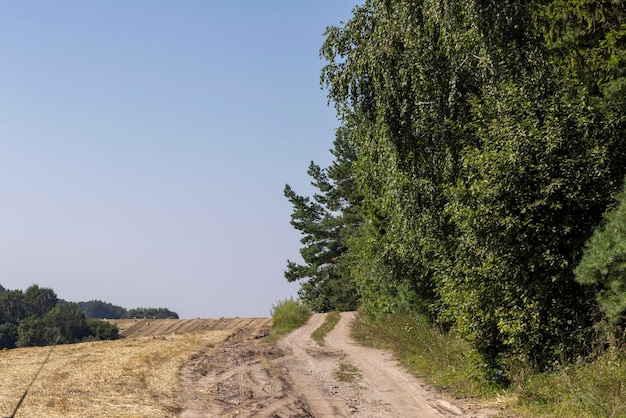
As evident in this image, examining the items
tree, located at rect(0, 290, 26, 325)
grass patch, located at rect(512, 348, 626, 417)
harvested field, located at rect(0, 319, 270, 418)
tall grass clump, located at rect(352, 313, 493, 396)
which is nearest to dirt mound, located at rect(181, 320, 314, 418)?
harvested field, located at rect(0, 319, 270, 418)

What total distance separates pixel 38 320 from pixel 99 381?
265 feet

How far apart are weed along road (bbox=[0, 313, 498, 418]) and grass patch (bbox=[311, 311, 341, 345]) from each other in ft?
9.24

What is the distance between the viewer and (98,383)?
13.9 meters

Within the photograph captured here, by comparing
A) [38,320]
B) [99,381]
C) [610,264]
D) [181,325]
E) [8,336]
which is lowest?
[99,381]

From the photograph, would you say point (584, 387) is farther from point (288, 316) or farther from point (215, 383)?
point (288, 316)

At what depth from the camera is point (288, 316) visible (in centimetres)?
3444

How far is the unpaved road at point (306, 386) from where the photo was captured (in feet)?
38.7

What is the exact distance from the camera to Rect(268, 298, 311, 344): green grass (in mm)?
32128

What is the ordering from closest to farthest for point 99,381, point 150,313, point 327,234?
point 99,381
point 327,234
point 150,313

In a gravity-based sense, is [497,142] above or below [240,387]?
above

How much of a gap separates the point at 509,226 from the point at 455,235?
9.17ft

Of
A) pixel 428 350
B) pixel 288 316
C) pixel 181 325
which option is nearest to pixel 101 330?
pixel 181 325

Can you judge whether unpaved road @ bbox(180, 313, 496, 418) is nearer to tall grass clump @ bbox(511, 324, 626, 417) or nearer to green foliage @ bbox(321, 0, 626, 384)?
tall grass clump @ bbox(511, 324, 626, 417)

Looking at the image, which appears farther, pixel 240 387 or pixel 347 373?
pixel 347 373
